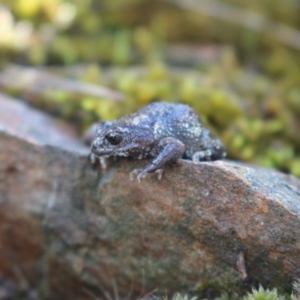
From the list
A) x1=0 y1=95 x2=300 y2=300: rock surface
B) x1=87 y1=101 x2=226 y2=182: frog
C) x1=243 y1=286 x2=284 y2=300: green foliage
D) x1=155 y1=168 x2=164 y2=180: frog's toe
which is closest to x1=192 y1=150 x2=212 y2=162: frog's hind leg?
x1=87 y1=101 x2=226 y2=182: frog

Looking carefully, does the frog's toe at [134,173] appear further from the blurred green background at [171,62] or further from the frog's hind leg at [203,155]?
the blurred green background at [171,62]

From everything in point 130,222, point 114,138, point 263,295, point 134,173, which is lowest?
point 263,295

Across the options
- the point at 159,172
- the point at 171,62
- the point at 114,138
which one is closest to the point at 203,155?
the point at 159,172

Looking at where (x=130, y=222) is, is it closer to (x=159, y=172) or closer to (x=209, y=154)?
(x=159, y=172)

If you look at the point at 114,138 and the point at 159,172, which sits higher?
the point at 114,138

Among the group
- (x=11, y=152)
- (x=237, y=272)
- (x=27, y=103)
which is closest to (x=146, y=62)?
(x=27, y=103)

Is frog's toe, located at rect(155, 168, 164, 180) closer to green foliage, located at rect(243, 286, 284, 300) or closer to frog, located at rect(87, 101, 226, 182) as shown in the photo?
frog, located at rect(87, 101, 226, 182)

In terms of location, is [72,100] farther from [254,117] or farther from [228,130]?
[254,117]
